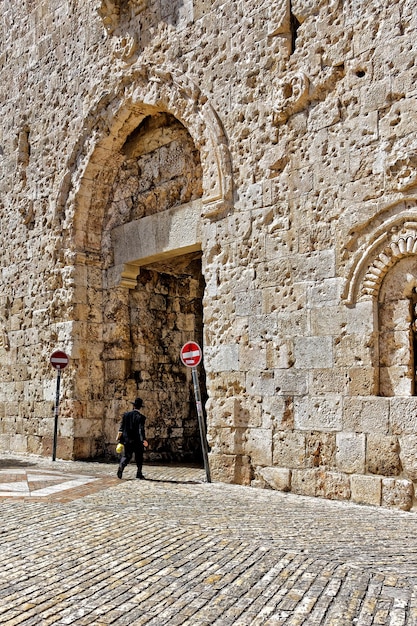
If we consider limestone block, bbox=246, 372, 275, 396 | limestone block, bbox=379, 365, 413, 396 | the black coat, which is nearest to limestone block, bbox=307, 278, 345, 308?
limestone block, bbox=379, 365, 413, 396

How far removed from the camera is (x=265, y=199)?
26.9ft

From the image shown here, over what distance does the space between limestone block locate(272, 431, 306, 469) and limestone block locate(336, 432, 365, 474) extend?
0.47 m

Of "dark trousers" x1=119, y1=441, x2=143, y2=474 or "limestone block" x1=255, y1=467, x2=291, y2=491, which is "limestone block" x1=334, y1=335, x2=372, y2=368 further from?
"dark trousers" x1=119, y1=441, x2=143, y2=474

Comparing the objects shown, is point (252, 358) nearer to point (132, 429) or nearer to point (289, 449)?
point (289, 449)

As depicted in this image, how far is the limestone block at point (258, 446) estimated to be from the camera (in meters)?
7.88

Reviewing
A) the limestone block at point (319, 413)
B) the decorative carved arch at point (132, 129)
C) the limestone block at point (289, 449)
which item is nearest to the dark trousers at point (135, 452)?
the limestone block at point (289, 449)

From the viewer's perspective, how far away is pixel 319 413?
24.3 ft

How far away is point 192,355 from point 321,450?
184cm

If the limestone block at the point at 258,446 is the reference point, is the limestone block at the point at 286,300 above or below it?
above

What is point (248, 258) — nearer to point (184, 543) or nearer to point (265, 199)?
point (265, 199)

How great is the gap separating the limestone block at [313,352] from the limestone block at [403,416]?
873mm

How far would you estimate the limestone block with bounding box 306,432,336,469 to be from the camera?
23.8 ft

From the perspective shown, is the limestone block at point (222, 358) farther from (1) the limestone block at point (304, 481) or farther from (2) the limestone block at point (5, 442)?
(2) the limestone block at point (5, 442)

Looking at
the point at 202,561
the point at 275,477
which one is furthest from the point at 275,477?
the point at 202,561
